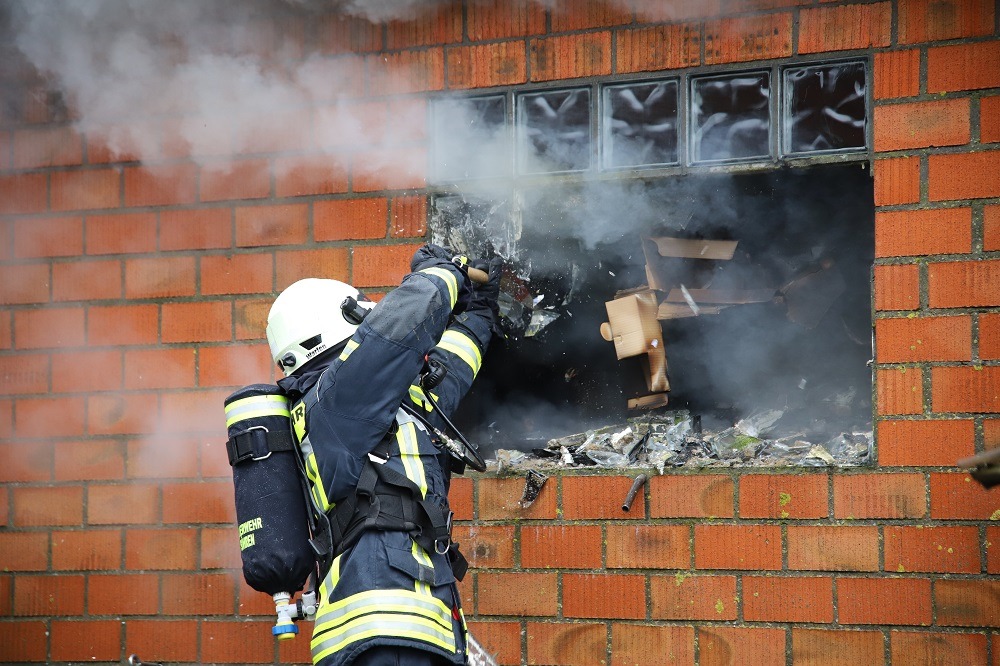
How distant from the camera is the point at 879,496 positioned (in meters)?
3.93

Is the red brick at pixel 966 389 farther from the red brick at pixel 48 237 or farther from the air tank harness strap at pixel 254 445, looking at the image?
the red brick at pixel 48 237

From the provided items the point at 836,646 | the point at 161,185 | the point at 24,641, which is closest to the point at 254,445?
the point at 161,185

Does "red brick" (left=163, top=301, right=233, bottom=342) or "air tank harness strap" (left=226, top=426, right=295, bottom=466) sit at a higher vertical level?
"red brick" (left=163, top=301, right=233, bottom=342)

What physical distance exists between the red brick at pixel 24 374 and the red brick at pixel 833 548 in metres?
3.41

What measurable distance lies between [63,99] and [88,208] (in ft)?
1.75

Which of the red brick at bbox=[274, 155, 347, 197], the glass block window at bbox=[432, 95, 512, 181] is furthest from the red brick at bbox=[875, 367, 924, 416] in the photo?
the red brick at bbox=[274, 155, 347, 197]

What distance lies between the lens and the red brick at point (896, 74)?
3.97m

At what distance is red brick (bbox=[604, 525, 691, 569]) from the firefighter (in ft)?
2.80

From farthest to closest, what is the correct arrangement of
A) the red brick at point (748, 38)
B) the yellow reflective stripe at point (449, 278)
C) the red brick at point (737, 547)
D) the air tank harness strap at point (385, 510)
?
the red brick at point (748, 38)
the red brick at point (737, 547)
the yellow reflective stripe at point (449, 278)
the air tank harness strap at point (385, 510)

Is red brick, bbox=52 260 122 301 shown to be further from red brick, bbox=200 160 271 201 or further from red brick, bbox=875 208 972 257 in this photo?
red brick, bbox=875 208 972 257

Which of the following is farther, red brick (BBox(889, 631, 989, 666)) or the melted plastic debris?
the melted plastic debris

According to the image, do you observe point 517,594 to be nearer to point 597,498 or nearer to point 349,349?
point 597,498

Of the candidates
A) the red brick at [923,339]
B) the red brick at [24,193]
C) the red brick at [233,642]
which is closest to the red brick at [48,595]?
the red brick at [233,642]

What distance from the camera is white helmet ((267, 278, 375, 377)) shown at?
352cm
